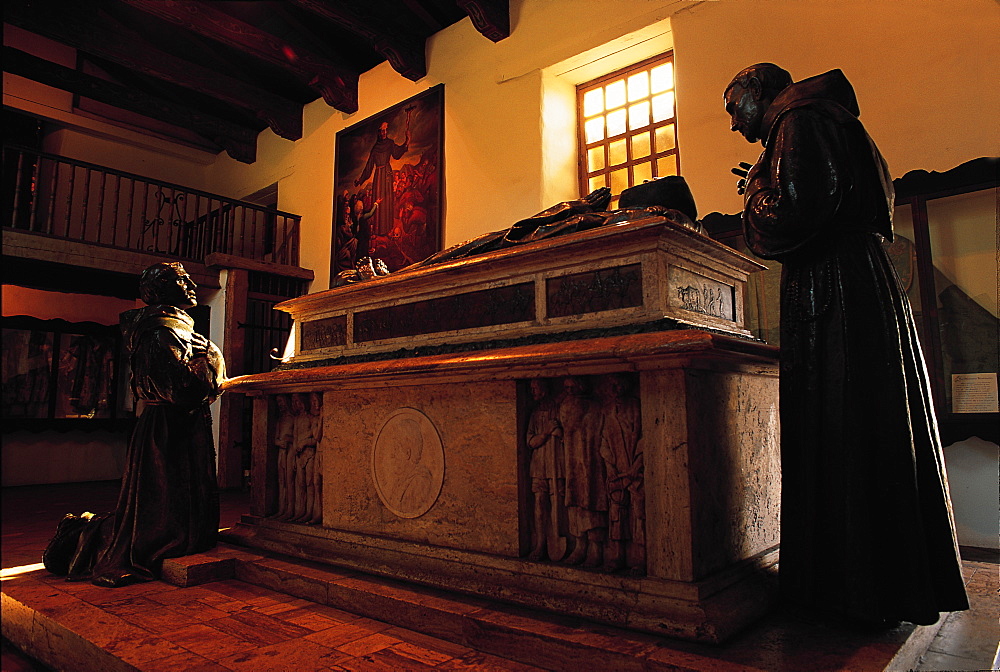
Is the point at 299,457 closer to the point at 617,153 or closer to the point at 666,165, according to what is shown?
the point at 666,165

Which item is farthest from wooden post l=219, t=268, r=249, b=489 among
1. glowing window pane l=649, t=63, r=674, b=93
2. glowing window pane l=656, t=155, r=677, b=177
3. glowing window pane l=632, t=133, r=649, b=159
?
glowing window pane l=649, t=63, r=674, b=93

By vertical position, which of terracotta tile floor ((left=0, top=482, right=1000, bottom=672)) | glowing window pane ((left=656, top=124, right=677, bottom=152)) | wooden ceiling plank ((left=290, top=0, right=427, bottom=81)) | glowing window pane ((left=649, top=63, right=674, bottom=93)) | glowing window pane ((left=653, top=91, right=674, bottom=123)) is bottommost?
terracotta tile floor ((left=0, top=482, right=1000, bottom=672))

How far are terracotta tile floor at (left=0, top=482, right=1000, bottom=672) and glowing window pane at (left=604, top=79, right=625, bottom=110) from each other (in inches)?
212

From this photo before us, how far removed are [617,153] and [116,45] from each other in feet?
21.2

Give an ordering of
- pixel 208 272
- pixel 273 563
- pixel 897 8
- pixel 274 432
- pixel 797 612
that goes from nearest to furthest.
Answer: pixel 797 612
pixel 273 563
pixel 274 432
pixel 897 8
pixel 208 272

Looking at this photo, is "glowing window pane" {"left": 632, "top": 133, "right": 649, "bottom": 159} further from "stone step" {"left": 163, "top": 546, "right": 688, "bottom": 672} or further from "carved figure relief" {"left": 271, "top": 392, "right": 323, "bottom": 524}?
"stone step" {"left": 163, "top": 546, "right": 688, "bottom": 672}

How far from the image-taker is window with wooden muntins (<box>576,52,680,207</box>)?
21.3 feet

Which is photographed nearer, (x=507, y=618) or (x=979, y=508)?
(x=507, y=618)

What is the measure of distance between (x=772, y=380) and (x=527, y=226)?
1.29 metres

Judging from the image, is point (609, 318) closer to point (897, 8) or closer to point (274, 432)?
point (274, 432)

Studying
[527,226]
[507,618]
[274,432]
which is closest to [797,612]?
[507,618]

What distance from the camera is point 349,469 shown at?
3338 millimetres

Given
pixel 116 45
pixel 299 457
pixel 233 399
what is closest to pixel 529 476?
pixel 299 457

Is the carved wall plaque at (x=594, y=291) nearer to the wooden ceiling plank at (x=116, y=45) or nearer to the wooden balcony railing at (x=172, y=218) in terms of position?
the wooden ceiling plank at (x=116, y=45)
